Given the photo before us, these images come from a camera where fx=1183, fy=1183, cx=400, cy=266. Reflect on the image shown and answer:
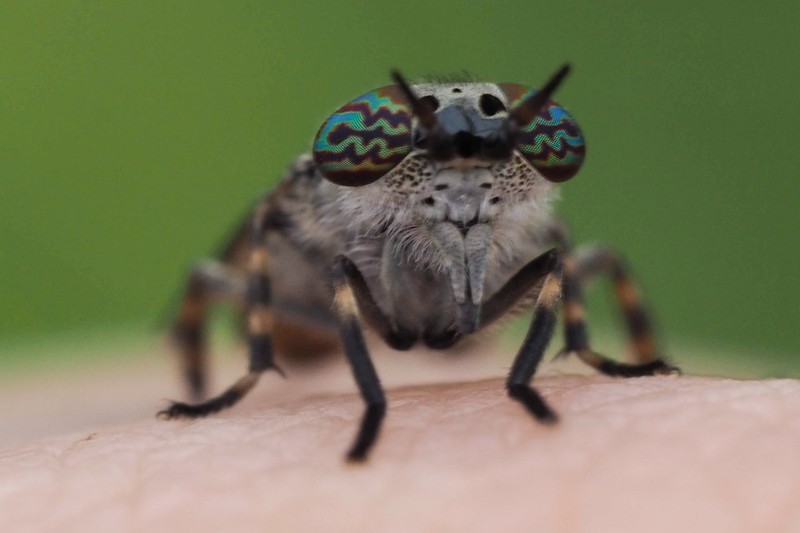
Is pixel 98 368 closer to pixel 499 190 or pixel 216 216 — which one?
pixel 216 216

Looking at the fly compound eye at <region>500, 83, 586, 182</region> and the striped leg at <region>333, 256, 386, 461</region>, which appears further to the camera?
the fly compound eye at <region>500, 83, 586, 182</region>

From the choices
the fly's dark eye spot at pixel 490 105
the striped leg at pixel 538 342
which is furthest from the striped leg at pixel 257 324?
the fly's dark eye spot at pixel 490 105

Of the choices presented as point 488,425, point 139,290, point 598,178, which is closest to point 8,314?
point 139,290

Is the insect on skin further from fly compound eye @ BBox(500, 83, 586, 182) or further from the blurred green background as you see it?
the blurred green background

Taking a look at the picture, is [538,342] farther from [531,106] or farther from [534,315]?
[531,106]

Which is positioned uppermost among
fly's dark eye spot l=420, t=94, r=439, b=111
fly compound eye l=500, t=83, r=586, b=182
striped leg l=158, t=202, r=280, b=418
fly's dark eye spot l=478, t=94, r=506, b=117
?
fly's dark eye spot l=420, t=94, r=439, b=111

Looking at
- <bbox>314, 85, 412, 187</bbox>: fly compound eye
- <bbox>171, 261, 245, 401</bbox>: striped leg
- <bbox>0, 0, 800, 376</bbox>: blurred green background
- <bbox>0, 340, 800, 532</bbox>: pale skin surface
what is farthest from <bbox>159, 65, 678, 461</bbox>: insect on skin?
<bbox>0, 0, 800, 376</bbox>: blurred green background

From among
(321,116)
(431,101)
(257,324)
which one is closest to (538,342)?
(431,101)

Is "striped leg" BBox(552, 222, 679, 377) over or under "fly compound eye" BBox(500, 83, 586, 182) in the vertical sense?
under
